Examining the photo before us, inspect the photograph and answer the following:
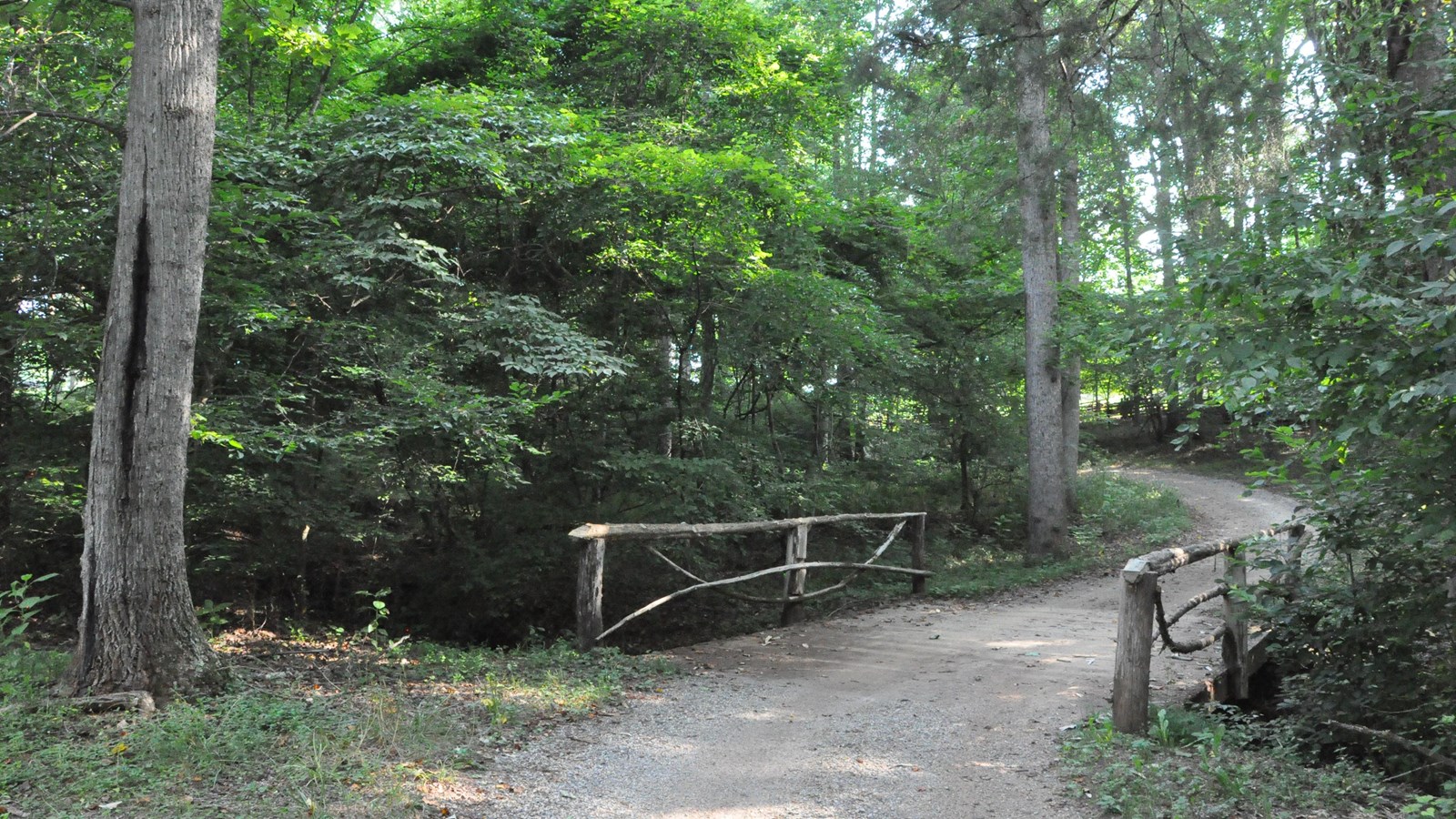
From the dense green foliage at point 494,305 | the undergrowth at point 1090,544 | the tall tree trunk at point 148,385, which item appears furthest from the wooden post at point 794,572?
the tall tree trunk at point 148,385

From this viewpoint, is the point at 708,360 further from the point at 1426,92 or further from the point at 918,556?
the point at 1426,92

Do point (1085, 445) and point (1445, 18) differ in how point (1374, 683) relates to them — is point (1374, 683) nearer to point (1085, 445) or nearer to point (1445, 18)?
point (1445, 18)

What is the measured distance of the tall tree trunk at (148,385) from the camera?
5.14 m

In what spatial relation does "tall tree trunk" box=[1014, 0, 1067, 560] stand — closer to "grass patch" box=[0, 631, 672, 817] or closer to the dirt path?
the dirt path

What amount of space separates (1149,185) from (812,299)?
15689 millimetres

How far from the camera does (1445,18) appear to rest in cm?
503

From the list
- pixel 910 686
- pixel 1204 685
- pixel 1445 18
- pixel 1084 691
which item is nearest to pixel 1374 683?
pixel 1204 685

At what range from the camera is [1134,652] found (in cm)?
529

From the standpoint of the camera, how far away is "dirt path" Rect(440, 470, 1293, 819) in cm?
420

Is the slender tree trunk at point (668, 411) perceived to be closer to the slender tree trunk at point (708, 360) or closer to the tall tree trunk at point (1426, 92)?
the slender tree trunk at point (708, 360)

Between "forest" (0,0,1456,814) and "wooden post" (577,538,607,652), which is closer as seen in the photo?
"forest" (0,0,1456,814)

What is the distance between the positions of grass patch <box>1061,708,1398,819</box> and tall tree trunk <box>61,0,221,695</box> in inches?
203

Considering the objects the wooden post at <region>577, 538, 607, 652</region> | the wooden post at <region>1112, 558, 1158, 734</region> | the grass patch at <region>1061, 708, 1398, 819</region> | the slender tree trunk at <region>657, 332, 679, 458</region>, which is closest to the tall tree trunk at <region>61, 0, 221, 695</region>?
the wooden post at <region>577, 538, 607, 652</region>

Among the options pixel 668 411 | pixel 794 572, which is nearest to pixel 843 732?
pixel 794 572
